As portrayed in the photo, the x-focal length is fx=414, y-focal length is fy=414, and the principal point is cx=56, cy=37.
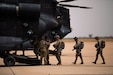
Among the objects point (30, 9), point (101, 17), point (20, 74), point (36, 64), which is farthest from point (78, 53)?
point (101, 17)

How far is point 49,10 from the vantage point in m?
19.8

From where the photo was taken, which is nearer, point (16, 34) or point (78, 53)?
point (16, 34)

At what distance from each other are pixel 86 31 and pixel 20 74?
1559 inches

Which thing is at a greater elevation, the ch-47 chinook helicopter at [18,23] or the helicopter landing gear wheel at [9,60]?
the ch-47 chinook helicopter at [18,23]

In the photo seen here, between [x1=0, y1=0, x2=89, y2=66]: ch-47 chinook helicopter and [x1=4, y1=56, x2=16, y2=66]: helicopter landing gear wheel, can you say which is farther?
[x1=4, y1=56, x2=16, y2=66]: helicopter landing gear wheel

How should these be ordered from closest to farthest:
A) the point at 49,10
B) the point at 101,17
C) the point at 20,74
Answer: the point at 20,74, the point at 49,10, the point at 101,17

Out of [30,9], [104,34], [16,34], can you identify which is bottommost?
[104,34]

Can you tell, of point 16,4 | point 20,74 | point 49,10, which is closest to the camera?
point 20,74

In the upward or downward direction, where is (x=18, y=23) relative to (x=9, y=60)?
upward

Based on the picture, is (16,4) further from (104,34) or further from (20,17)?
(104,34)

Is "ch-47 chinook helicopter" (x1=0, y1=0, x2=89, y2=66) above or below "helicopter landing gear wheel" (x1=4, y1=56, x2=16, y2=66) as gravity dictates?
above

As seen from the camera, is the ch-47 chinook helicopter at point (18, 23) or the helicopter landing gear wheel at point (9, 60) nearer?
the ch-47 chinook helicopter at point (18, 23)

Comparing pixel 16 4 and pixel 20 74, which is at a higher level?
pixel 16 4

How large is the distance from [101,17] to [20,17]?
36028 millimetres
